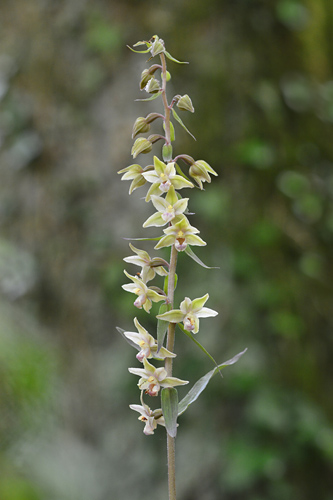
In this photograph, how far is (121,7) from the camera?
207 centimetres

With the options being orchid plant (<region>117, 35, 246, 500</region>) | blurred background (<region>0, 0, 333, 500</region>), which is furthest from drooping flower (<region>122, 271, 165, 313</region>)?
blurred background (<region>0, 0, 333, 500</region>)

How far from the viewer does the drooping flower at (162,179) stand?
68 centimetres

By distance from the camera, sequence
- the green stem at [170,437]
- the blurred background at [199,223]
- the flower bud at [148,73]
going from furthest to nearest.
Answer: the blurred background at [199,223], the flower bud at [148,73], the green stem at [170,437]

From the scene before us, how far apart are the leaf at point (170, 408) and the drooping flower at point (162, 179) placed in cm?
25

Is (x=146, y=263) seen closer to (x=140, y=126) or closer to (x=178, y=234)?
(x=178, y=234)

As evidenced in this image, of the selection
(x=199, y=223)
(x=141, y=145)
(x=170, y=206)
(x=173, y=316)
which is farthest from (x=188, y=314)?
(x=199, y=223)

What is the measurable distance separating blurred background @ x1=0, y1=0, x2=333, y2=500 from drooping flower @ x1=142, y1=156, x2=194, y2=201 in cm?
108


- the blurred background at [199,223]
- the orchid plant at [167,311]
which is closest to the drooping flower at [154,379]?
the orchid plant at [167,311]

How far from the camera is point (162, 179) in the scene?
27.0 inches

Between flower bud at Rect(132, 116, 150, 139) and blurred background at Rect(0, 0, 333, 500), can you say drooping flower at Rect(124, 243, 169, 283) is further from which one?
blurred background at Rect(0, 0, 333, 500)

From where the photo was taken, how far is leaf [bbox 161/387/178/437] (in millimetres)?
620

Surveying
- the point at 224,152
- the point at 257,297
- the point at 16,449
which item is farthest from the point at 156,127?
the point at 16,449

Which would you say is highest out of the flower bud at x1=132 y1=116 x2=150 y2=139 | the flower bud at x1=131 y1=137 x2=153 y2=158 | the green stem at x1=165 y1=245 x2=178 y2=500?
the flower bud at x1=132 y1=116 x2=150 y2=139

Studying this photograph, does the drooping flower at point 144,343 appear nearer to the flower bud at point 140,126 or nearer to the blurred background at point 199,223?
the flower bud at point 140,126
